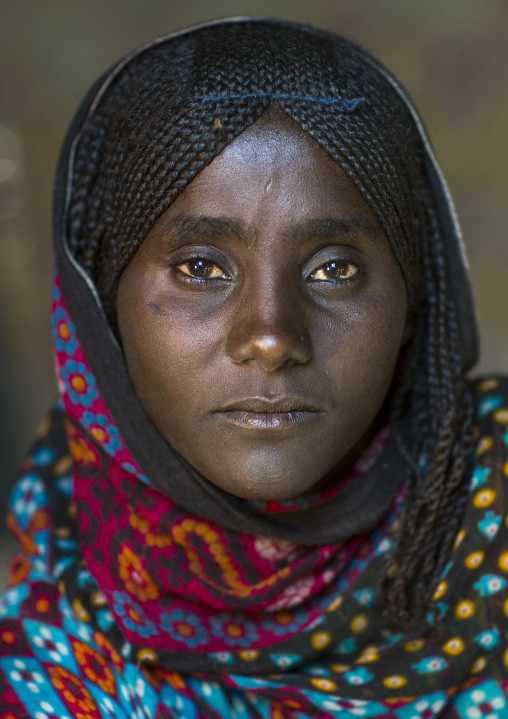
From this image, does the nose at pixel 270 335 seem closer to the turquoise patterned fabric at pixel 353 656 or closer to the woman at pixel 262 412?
the woman at pixel 262 412

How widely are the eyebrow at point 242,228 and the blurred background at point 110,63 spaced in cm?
186

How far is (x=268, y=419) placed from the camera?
1253 mm

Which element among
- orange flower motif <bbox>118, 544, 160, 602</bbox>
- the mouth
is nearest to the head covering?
the mouth

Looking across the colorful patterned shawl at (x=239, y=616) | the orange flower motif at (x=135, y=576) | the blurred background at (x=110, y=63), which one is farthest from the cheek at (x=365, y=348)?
the blurred background at (x=110, y=63)

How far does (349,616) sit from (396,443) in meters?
0.33

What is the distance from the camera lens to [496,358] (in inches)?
129

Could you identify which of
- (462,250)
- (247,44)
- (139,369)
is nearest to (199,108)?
(247,44)

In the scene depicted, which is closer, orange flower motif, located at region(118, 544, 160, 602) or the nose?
the nose

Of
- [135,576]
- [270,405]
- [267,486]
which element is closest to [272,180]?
[270,405]

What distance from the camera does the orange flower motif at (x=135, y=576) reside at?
1.46 metres

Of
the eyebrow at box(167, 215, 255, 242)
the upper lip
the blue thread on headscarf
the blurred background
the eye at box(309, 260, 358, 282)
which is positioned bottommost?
the upper lip

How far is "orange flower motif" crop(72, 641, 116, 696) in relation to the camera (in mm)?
1428

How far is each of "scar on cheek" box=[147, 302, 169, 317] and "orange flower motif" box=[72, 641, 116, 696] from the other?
0.62 meters

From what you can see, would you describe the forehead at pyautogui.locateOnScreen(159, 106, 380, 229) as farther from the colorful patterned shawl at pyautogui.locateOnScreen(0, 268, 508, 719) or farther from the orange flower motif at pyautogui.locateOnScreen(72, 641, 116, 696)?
the orange flower motif at pyautogui.locateOnScreen(72, 641, 116, 696)
